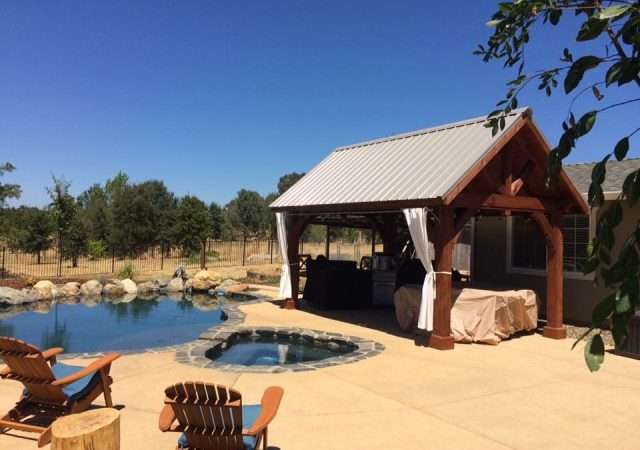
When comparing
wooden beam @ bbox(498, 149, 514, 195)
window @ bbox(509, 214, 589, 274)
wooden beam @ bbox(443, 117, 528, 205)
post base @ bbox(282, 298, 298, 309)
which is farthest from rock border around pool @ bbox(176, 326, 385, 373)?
window @ bbox(509, 214, 589, 274)

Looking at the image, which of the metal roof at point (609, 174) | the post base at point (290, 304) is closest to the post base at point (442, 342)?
the metal roof at point (609, 174)

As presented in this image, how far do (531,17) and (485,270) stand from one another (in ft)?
40.2

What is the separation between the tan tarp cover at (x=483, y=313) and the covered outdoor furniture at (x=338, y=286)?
10.2ft

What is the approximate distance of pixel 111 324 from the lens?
11.7m

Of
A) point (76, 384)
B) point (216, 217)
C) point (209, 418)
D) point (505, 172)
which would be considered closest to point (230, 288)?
point (505, 172)

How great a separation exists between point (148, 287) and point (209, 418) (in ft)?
45.9

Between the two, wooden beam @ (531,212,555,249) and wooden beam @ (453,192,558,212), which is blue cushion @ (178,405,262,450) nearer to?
wooden beam @ (453,192,558,212)

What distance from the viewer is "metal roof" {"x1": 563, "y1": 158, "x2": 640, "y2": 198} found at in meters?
10.5

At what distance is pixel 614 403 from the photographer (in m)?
5.96

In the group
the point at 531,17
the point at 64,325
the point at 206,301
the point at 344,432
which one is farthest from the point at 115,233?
the point at 531,17

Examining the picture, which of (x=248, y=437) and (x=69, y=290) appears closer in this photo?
(x=248, y=437)

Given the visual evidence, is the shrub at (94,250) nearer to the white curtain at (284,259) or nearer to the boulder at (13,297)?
the boulder at (13,297)

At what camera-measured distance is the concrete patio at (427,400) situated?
4711 millimetres

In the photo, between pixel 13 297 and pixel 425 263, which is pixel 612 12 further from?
pixel 13 297
